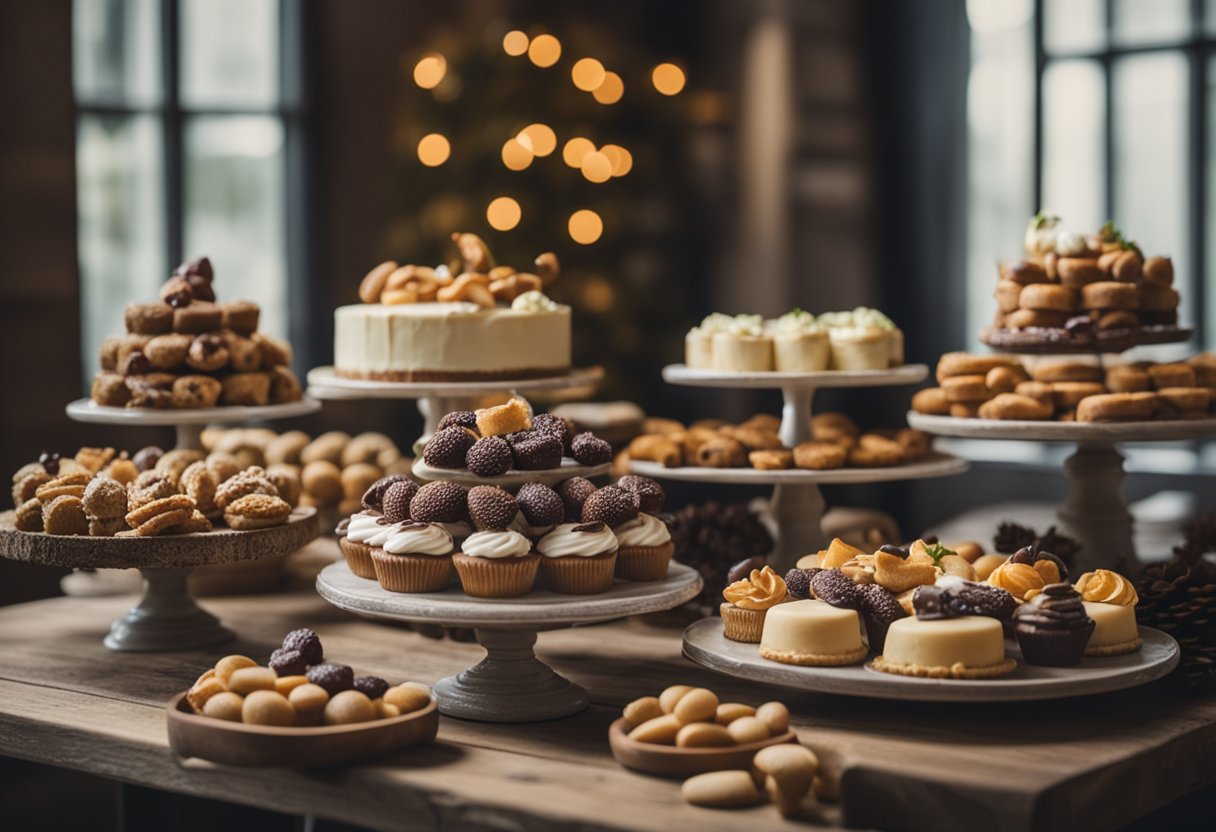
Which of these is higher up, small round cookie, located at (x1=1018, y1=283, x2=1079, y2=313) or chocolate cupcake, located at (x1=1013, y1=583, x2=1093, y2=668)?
small round cookie, located at (x1=1018, y1=283, x2=1079, y2=313)

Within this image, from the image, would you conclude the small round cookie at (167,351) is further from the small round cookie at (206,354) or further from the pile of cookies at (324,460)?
the pile of cookies at (324,460)

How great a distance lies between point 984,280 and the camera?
6668mm

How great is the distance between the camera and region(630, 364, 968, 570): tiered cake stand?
11.0 feet

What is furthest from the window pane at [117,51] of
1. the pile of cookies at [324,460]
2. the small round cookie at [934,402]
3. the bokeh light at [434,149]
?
the small round cookie at [934,402]

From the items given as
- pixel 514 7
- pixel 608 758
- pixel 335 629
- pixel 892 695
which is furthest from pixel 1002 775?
pixel 514 7

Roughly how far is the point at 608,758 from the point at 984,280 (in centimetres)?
468

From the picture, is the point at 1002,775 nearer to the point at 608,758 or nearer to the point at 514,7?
the point at 608,758

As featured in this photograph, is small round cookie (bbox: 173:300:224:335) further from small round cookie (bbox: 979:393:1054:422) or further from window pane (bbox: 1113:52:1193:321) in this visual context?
window pane (bbox: 1113:52:1193:321)

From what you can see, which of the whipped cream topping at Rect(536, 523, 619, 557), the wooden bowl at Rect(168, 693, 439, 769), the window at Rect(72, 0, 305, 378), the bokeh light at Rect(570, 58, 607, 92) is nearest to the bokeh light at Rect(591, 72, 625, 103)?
the bokeh light at Rect(570, 58, 607, 92)

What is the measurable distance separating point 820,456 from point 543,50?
11.1 feet

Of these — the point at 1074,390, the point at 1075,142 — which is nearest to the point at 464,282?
the point at 1074,390

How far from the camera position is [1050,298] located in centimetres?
333

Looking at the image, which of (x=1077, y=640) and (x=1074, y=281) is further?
(x=1074, y=281)

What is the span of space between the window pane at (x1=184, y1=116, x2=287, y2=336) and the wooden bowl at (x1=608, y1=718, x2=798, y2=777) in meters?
4.06
